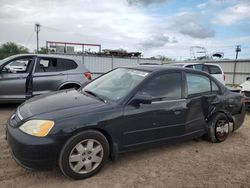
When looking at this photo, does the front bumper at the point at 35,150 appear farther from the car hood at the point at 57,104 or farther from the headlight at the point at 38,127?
the car hood at the point at 57,104

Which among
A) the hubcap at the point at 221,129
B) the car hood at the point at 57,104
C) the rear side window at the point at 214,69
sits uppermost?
the rear side window at the point at 214,69

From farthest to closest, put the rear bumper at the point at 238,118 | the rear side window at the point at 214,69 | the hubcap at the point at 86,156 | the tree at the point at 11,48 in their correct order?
1. the tree at the point at 11,48
2. the rear side window at the point at 214,69
3. the rear bumper at the point at 238,118
4. the hubcap at the point at 86,156

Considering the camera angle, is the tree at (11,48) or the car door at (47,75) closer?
the car door at (47,75)

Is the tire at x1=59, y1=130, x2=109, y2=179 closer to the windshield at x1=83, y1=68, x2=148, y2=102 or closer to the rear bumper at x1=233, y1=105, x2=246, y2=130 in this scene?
the windshield at x1=83, y1=68, x2=148, y2=102

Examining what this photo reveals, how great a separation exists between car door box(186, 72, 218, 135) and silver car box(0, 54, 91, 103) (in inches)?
157

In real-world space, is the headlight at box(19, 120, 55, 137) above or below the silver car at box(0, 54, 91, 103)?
below

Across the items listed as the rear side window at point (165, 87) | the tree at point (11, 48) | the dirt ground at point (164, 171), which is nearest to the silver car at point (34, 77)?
the dirt ground at point (164, 171)

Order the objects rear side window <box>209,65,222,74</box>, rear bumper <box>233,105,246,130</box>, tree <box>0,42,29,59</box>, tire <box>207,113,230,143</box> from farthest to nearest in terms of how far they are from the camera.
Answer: tree <box>0,42,29,59</box> → rear side window <box>209,65,222,74</box> → rear bumper <box>233,105,246,130</box> → tire <box>207,113,230,143</box>

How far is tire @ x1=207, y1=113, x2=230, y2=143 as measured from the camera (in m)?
4.59

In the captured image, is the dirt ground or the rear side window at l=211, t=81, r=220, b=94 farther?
the rear side window at l=211, t=81, r=220, b=94

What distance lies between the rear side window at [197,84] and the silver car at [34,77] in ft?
13.0

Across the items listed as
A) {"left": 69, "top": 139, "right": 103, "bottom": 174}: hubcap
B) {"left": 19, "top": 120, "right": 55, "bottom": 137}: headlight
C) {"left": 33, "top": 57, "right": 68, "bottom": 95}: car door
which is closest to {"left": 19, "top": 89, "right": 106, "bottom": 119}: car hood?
{"left": 19, "top": 120, "right": 55, "bottom": 137}: headlight

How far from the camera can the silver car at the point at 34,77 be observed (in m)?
6.66

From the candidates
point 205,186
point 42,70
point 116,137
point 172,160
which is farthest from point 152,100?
point 42,70
